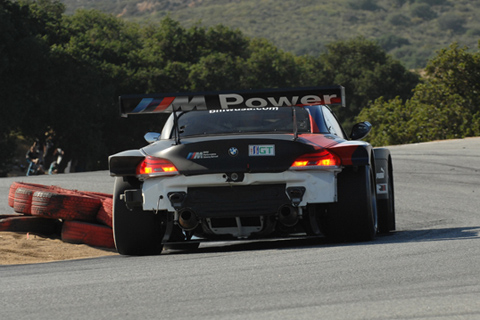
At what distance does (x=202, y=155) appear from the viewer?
23.8 feet

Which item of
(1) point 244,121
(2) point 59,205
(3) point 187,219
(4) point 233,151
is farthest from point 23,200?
(4) point 233,151

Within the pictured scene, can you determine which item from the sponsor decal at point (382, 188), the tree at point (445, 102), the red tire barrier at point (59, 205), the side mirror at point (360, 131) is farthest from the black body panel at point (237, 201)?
the tree at point (445, 102)

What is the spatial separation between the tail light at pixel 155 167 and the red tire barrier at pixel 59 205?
1.93m

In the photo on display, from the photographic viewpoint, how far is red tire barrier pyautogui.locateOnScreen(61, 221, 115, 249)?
30.0ft

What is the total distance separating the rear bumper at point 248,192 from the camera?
7.16 meters

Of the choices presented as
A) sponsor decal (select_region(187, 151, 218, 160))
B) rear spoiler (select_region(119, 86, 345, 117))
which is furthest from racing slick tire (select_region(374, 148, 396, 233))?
sponsor decal (select_region(187, 151, 218, 160))

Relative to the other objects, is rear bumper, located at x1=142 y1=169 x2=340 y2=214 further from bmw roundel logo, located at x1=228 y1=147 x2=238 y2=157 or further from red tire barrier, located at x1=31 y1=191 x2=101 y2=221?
red tire barrier, located at x1=31 y1=191 x2=101 y2=221

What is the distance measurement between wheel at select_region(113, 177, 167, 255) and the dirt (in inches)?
41.1

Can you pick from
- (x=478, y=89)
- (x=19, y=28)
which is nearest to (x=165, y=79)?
(x=19, y=28)

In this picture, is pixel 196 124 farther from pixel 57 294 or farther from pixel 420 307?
pixel 420 307

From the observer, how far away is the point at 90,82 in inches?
1737

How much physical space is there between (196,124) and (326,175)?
1529 millimetres

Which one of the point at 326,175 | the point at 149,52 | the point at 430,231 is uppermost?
the point at 149,52

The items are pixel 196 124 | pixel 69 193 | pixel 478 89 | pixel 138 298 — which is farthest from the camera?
pixel 478 89
